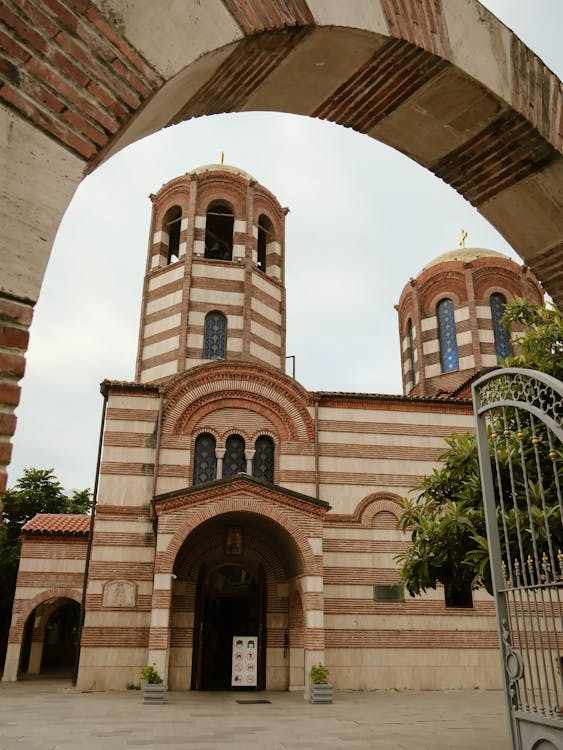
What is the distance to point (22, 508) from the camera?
2900 centimetres

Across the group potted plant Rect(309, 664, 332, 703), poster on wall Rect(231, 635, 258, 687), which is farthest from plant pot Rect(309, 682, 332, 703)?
poster on wall Rect(231, 635, 258, 687)

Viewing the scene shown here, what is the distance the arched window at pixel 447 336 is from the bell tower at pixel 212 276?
7.46 meters

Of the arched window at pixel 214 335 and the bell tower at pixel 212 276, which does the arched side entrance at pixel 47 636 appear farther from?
the arched window at pixel 214 335

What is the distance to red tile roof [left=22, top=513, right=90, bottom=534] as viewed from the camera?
60.3 feet

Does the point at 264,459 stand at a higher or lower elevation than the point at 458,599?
higher

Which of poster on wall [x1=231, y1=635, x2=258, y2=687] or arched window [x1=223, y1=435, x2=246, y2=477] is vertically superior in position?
arched window [x1=223, y1=435, x2=246, y2=477]

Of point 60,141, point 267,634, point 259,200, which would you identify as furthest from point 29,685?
point 60,141

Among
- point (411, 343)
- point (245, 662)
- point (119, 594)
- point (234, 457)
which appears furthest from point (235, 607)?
point (411, 343)

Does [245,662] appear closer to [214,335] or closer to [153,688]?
[153,688]

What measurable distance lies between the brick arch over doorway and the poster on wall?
13607 mm

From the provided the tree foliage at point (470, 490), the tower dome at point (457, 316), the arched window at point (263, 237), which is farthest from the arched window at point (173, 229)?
the tree foliage at point (470, 490)

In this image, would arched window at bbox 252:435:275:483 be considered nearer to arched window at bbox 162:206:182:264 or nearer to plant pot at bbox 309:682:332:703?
plant pot at bbox 309:682:332:703

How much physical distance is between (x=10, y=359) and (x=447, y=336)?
24.3 meters

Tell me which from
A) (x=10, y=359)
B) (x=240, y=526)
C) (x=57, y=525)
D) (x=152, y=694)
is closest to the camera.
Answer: (x=10, y=359)
